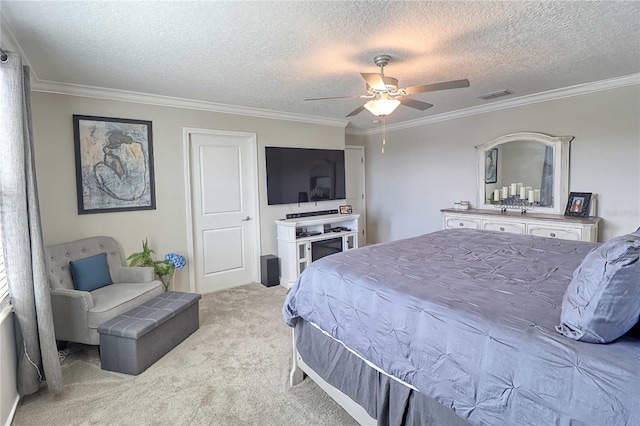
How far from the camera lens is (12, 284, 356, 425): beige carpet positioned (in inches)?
79.2

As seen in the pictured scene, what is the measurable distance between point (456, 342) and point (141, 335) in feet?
7.27

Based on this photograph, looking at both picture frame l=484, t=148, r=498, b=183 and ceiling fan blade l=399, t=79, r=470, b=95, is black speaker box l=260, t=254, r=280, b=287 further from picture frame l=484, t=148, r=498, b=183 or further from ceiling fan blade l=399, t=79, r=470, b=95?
picture frame l=484, t=148, r=498, b=183

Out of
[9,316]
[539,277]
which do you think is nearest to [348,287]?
[539,277]

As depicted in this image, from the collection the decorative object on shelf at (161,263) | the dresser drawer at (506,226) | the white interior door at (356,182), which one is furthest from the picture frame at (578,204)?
the decorative object on shelf at (161,263)

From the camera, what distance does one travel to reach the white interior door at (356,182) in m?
6.34

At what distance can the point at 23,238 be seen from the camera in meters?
2.09

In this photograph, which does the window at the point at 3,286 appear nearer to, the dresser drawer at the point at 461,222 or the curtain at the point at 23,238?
the curtain at the point at 23,238

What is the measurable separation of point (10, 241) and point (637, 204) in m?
5.46

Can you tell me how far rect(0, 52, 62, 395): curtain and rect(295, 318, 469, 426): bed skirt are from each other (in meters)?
1.69

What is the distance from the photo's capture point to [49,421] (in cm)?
200

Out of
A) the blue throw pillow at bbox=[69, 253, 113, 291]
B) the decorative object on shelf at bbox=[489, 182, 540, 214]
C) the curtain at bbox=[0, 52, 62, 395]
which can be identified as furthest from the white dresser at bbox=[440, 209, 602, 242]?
the curtain at bbox=[0, 52, 62, 395]

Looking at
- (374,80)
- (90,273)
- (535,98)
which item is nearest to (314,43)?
(374,80)

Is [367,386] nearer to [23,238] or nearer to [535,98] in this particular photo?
[23,238]

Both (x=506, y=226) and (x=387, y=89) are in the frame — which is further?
(x=506, y=226)
